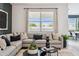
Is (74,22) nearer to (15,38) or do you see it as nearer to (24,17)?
(24,17)

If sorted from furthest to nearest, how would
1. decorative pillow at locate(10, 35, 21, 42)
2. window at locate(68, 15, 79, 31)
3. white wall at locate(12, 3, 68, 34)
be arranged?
window at locate(68, 15, 79, 31) → white wall at locate(12, 3, 68, 34) → decorative pillow at locate(10, 35, 21, 42)

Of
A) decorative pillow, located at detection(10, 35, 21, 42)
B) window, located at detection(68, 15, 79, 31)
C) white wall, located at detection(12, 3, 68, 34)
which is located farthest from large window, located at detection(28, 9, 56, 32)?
window, located at detection(68, 15, 79, 31)

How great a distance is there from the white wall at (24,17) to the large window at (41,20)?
0.30 metres

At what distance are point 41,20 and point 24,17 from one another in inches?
41.1

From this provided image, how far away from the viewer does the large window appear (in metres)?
7.45

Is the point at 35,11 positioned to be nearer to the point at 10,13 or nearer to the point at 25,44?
the point at 10,13

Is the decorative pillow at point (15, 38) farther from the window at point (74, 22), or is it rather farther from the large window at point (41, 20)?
the window at point (74, 22)

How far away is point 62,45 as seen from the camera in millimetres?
6262

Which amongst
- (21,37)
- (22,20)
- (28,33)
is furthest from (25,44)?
(22,20)

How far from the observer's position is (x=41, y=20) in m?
7.59

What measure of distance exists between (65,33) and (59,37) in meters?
0.97

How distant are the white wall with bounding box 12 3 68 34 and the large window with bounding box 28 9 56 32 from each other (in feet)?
0.97

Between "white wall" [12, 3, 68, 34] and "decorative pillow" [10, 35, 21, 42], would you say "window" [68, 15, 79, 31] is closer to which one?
"white wall" [12, 3, 68, 34]

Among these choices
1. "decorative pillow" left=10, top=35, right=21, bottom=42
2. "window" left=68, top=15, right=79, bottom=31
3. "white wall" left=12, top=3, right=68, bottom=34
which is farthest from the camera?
"window" left=68, top=15, right=79, bottom=31
